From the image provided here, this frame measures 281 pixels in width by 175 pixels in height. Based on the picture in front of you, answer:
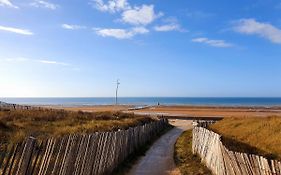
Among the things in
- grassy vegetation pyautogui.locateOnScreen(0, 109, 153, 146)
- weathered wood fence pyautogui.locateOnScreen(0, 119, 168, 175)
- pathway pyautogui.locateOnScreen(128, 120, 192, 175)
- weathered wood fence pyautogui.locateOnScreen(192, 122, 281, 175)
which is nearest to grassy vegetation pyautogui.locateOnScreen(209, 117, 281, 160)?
weathered wood fence pyautogui.locateOnScreen(192, 122, 281, 175)

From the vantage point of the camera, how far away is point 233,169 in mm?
9781

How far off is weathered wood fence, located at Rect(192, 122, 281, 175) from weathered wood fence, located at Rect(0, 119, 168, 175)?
3.09 metres

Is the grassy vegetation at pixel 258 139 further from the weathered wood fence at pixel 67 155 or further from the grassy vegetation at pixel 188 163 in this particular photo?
the weathered wood fence at pixel 67 155

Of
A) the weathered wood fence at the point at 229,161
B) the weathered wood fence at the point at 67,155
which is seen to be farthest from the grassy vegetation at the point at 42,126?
the weathered wood fence at the point at 229,161

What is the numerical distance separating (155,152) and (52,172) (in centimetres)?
1274

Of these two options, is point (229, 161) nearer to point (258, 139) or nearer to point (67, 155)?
point (67, 155)

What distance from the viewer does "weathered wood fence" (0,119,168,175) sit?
6703 millimetres

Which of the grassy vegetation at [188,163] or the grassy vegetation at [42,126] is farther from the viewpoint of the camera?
the grassy vegetation at [42,126]

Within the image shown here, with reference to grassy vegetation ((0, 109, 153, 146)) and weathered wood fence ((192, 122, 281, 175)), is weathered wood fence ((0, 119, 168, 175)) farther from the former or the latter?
grassy vegetation ((0, 109, 153, 146))

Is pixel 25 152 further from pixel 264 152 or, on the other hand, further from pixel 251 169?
pixel 264 152

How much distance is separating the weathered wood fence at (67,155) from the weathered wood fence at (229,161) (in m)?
3.09

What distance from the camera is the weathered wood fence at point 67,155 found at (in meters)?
6.70

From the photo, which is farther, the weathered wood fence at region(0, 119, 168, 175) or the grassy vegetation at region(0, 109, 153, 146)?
the grassy vegetation at region(0, 109, 153, 146)

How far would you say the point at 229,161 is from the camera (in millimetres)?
10312
